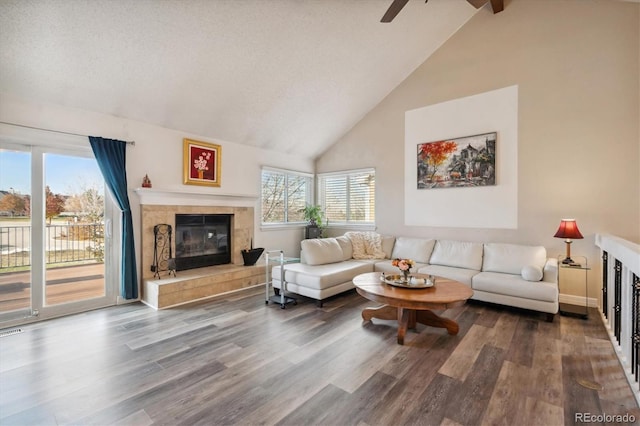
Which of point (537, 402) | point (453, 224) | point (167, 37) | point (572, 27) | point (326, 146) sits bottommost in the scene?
point (537, 402)

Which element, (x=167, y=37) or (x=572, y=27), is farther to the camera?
(x=572, y=27)

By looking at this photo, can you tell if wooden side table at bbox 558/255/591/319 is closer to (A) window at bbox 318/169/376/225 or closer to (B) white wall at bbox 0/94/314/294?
(A) window at bbox 318/169/376/225

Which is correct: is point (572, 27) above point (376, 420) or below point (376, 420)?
above

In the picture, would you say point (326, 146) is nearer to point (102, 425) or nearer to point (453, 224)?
point (453, 224)

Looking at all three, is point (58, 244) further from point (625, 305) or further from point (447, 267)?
point (625, 305)

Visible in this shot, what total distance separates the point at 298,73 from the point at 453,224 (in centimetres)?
346

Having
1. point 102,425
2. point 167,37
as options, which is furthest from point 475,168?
point 102,425

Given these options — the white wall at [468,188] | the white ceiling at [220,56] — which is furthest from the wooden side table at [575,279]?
the white ceiling at [220,56]

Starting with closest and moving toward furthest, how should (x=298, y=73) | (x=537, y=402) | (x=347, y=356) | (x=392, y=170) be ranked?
1. (x=537, y=402)
2. (x=347, y=356)
3. (x=298, y=73)
4. (x=392, y=170)

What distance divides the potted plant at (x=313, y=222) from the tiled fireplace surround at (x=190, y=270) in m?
1.54

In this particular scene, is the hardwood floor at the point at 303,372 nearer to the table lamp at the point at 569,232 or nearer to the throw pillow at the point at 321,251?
the table lamp at the point at 569,232

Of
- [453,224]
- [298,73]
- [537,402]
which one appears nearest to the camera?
[537,402]

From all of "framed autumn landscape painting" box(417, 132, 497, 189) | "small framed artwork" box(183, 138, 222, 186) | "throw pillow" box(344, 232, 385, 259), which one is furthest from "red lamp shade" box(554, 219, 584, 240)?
"small framed artwork" box(183, 138, 222, 186)

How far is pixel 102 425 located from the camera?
69.8 inches
